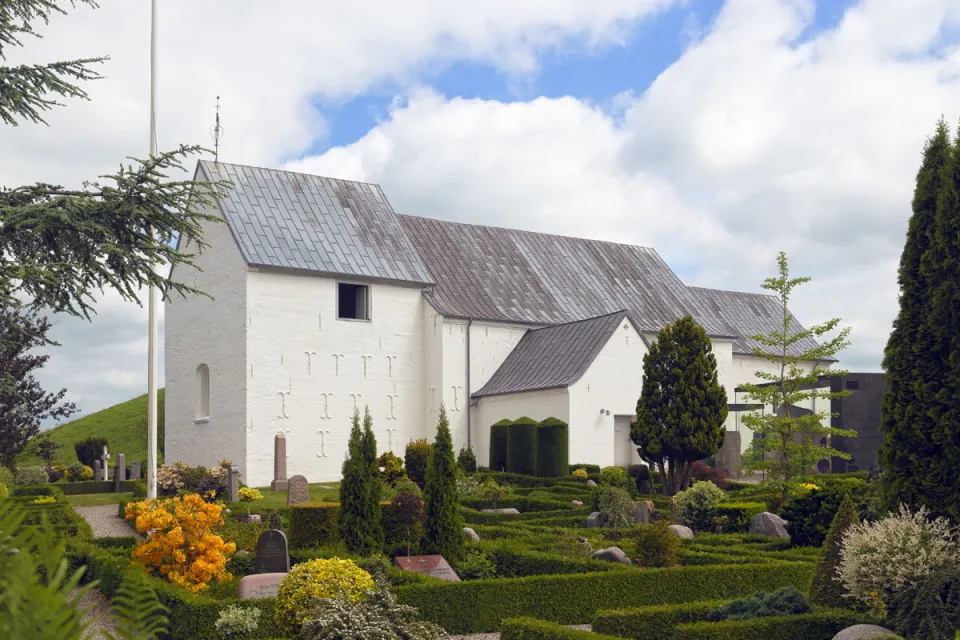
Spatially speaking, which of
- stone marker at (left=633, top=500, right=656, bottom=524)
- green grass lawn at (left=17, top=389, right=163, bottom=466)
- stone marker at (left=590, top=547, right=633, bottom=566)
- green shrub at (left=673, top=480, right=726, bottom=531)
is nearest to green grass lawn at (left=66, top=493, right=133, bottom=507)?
stone marker at (left=633, top=500, right=656, bottom=524)

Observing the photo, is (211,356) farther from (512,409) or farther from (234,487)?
(512,409)

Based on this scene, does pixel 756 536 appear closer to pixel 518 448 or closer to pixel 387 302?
pixel 518 448

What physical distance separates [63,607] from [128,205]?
429 inches

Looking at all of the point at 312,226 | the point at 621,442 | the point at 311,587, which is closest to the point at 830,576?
the point at 311,587

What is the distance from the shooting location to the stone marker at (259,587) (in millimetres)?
10398

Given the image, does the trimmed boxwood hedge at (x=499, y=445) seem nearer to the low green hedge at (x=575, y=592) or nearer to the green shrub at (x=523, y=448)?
the green shrub at (x=523, y=448)

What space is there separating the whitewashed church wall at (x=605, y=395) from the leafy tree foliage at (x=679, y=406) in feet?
7.53

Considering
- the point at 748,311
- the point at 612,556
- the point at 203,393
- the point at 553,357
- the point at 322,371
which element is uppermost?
the point at 748,311

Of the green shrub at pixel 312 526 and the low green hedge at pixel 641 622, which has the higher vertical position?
the green shrub at pixel 312 526

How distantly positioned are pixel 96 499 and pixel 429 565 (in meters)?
12.3

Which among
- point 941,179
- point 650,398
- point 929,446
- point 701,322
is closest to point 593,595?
point 929,446

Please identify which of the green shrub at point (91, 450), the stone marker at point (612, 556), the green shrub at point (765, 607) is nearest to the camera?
the green shrub at point (765, 607)

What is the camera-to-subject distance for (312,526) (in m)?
14.9

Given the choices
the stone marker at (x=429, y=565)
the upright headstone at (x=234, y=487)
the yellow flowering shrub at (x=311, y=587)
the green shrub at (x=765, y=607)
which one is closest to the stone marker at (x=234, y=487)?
→ the upright headstone at (x=234, y=487)
